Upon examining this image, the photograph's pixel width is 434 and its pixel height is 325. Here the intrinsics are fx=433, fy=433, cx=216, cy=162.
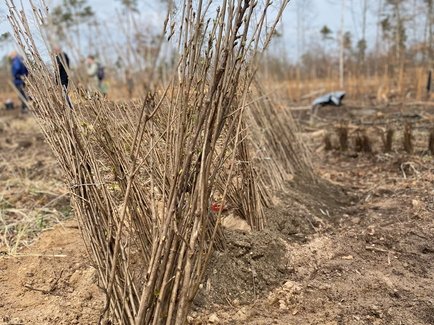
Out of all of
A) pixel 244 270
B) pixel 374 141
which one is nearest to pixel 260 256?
pixel 244 270

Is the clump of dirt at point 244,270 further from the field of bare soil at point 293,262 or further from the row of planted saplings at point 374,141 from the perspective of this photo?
the row of planted saplings at point 374,141

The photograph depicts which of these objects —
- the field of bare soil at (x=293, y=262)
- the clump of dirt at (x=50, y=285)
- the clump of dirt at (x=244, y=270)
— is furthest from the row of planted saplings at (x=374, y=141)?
the clump of dirt at (x=50, y=285)

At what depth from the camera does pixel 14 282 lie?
6.98ft

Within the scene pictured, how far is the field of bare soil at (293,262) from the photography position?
1.82 meters

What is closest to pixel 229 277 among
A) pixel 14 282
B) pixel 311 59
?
pixel 14 282

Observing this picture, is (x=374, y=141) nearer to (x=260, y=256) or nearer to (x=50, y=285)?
(x=260, y=256)

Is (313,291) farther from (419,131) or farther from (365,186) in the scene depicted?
(419,131)

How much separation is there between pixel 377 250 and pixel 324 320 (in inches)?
30.8

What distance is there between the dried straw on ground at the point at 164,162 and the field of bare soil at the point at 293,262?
42 centimetres

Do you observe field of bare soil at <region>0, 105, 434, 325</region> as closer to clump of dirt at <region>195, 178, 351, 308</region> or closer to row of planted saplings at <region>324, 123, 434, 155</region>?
clump of dirt at <region>195, 178, 351, 308</region>

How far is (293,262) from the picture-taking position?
87.4 inches

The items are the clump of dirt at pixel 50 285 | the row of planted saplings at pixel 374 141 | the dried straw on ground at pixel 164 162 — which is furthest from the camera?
the row of planted saplings at pixel 374 141

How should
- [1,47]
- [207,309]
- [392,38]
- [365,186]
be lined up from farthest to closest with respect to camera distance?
[392,38] < [365,186] < [1,47] < [207,309]

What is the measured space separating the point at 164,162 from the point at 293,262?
1101 millimetres
